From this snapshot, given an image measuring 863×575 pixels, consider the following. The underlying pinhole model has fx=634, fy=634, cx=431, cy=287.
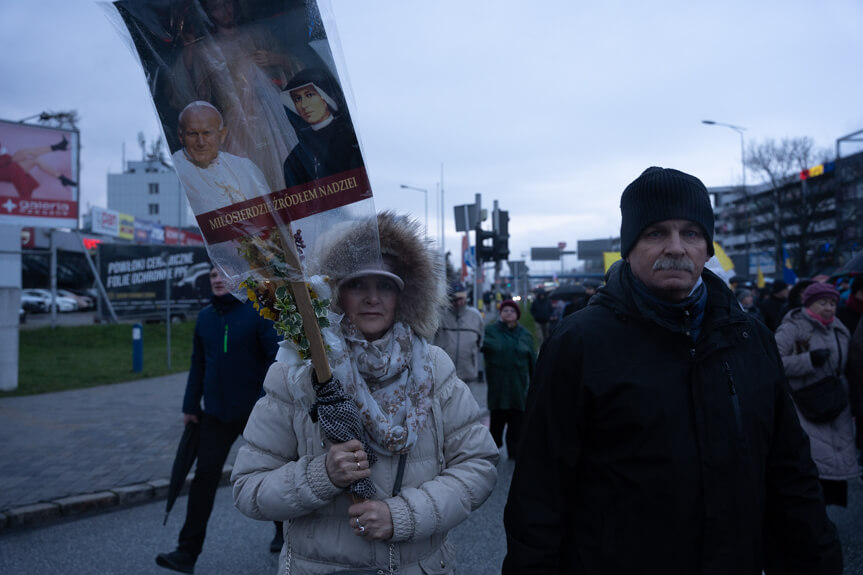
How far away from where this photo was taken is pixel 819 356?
458 cm

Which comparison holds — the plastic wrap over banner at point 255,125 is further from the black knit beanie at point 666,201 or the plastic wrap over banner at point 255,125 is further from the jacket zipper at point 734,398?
the jacket zipper at point 734,398

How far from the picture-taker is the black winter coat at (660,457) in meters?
1.76

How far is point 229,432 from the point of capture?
14.0ft

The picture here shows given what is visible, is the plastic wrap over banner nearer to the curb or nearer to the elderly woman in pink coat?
the elderly woman in pink coat

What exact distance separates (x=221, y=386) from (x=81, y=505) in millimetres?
2348

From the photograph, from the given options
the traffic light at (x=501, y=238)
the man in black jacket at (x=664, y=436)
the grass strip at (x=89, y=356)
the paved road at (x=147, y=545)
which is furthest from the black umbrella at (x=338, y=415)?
the traffic light at (x=501, y=238)

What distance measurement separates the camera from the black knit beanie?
1913 mm

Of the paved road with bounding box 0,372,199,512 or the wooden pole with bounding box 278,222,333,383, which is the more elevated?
the wooden pole with bounding box 278,222,333,383

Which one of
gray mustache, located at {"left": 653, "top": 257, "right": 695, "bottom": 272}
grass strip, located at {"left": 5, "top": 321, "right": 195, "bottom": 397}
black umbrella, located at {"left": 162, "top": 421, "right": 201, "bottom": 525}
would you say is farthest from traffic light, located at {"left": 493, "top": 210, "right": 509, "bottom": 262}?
gray mustache, located at {"left": 653, "top": 257, "right": 695, "bottom": 272}

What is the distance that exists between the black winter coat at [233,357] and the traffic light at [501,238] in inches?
412

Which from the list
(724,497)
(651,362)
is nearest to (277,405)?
(651,362)

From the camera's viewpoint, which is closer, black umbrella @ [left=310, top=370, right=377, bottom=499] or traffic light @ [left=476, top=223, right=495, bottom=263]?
black umbrella @ [left=310, top=370, right=377, bottom=499]

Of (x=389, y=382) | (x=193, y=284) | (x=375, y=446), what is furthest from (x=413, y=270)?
(x=193, y=284)

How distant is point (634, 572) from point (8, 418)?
1002 centimetres
